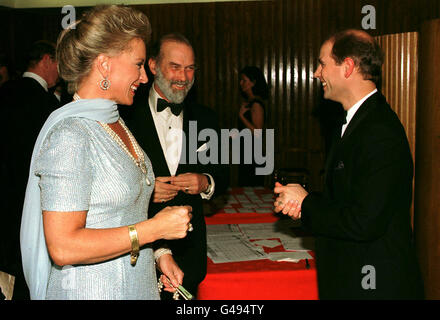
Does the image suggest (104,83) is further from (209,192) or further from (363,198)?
(209,192)

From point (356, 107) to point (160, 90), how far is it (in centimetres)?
113

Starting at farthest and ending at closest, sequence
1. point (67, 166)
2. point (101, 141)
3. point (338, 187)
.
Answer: point (338, 187), point (101, 141), point (67, 166)

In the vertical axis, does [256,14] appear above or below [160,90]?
above

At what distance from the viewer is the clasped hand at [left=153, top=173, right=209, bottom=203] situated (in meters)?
2.21

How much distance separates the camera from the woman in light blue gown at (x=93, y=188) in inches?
48.2

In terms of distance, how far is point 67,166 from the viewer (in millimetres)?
1221

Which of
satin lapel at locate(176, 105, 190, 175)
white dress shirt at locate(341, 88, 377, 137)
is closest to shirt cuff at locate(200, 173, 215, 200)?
satin lapel at locate(176, 105, 190, 175)

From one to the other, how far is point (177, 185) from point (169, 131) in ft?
1.39

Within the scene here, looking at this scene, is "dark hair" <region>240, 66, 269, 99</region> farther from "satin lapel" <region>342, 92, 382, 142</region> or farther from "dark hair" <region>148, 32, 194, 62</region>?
"satin lapel" <region>342, 92, 382, 142</region>

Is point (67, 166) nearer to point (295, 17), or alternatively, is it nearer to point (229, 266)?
point (229, 266)

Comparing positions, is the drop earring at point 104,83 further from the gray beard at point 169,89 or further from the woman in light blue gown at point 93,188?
the gray beard at point 169,89

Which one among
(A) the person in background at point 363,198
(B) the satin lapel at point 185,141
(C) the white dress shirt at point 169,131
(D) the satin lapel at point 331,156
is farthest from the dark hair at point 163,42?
(D) the satin lapel at point 331,156

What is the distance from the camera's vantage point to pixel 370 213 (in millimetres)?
1692
